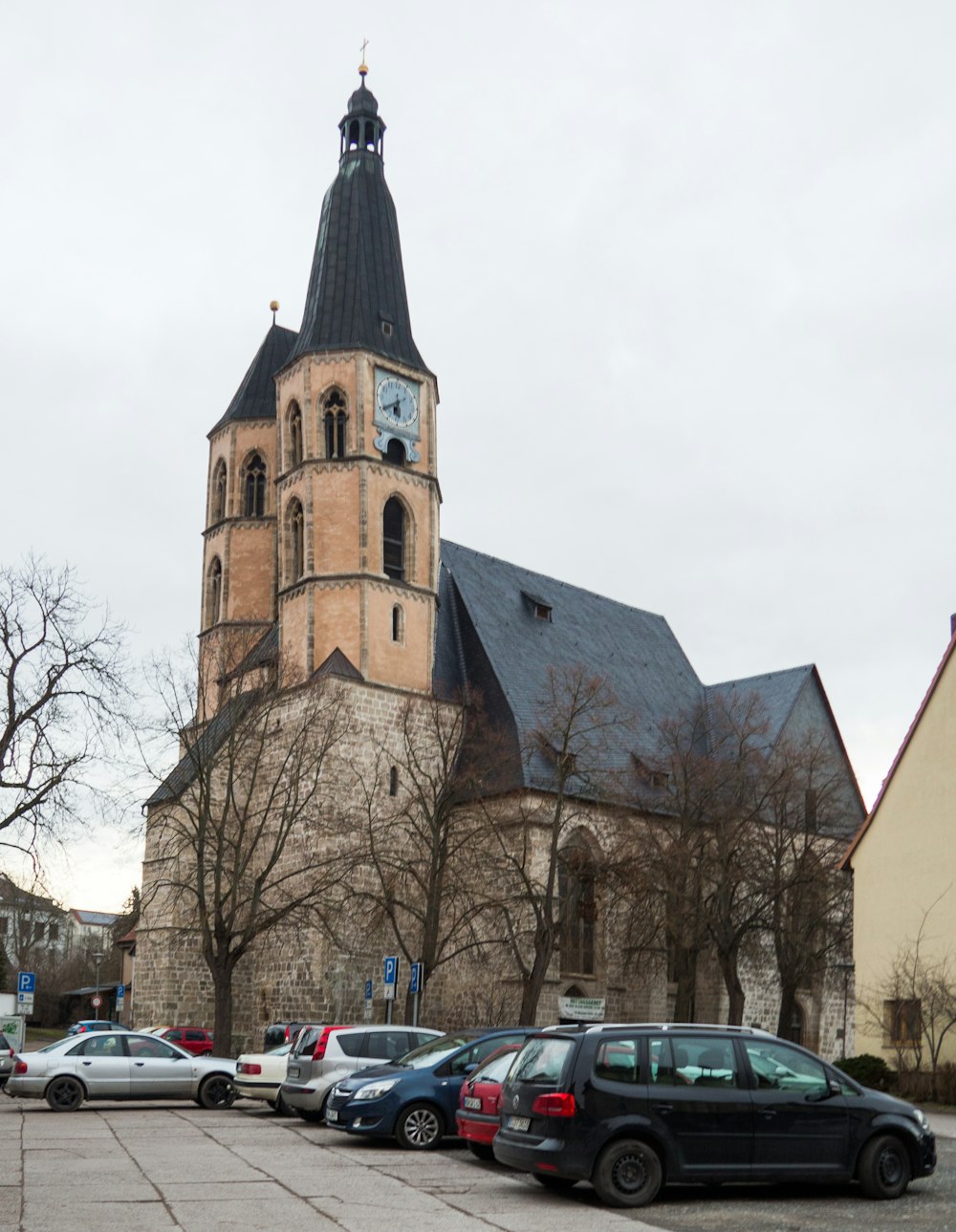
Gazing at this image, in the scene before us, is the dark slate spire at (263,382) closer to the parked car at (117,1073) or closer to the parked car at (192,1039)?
the parked car at (192,1039)

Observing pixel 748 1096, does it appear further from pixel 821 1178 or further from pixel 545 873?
pixel 545 873

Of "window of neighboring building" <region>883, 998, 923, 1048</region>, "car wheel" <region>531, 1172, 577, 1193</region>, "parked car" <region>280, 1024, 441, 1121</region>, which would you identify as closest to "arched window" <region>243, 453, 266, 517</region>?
"window of neighboring building" <region>883, 998, 923, 1048</region>

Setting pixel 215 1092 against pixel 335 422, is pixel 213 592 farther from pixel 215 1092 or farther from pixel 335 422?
pixel 215 1092

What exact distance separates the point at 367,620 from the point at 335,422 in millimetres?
6979

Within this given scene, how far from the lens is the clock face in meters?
48.2

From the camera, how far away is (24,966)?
93.0m

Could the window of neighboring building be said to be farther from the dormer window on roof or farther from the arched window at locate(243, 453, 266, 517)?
the arched window at locate(243, 453, 266, 517)

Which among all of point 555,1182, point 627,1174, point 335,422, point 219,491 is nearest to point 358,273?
point 335,422

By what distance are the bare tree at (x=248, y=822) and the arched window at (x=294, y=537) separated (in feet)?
14.2

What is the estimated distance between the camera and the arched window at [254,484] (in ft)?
175

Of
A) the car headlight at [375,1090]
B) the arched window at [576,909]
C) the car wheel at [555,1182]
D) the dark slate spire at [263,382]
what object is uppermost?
the dark slate spire at [263,382]

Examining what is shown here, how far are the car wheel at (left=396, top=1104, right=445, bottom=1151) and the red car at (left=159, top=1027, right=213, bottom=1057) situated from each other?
2260 cm

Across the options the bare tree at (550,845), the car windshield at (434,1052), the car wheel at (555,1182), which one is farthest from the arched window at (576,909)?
the car wheel at (555,1182)

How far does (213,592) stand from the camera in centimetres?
5334
